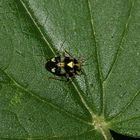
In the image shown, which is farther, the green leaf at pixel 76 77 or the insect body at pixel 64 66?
the insect body at pixel 64 66

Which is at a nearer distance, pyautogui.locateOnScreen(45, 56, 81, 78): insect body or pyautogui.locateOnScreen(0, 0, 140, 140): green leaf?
pyautogui.locateOnScreen(0, 0, 140, 140): green leaf

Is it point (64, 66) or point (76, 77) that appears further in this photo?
point (64, 66)

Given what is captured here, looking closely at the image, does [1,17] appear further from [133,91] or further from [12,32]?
[133,91]

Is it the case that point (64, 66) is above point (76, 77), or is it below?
above
